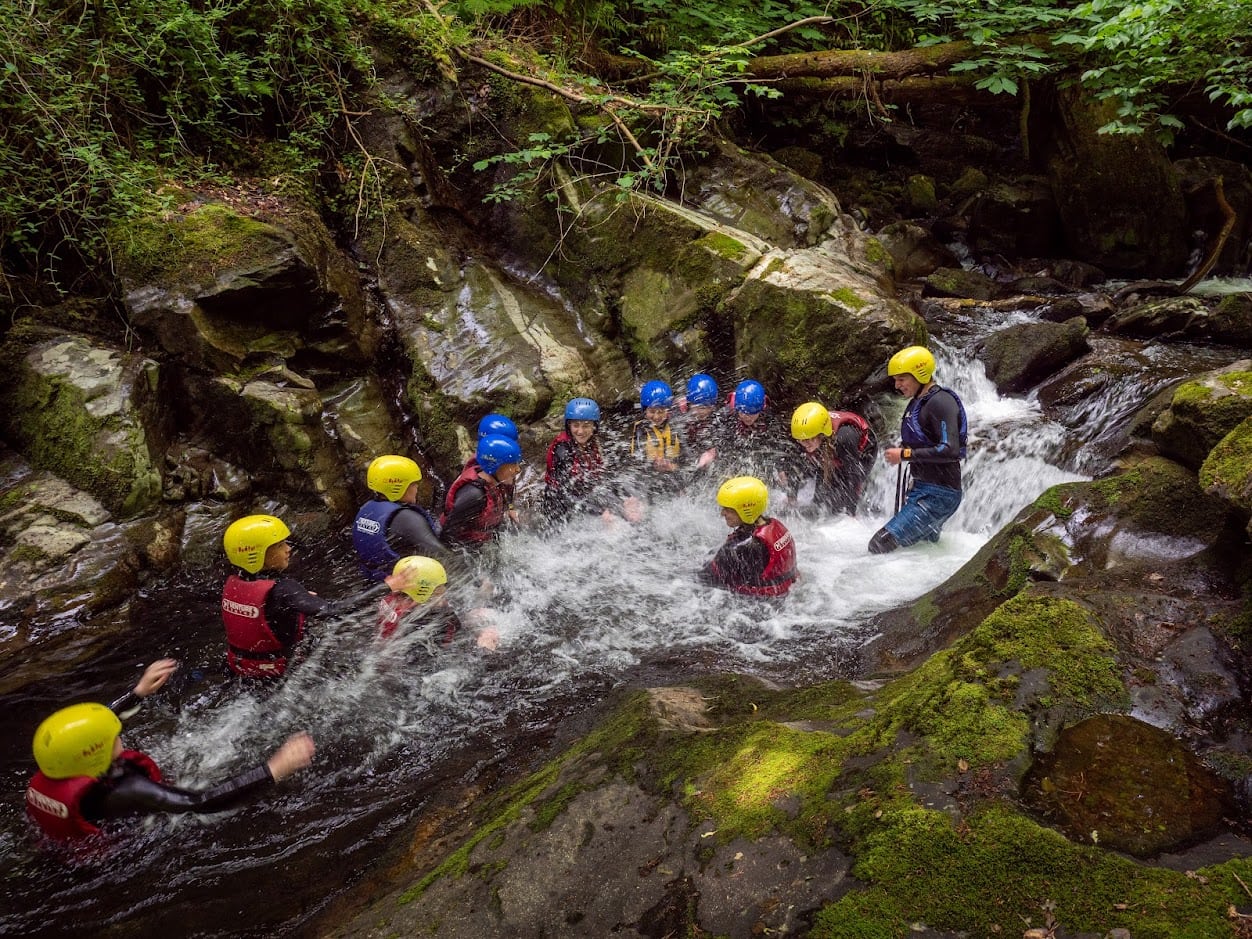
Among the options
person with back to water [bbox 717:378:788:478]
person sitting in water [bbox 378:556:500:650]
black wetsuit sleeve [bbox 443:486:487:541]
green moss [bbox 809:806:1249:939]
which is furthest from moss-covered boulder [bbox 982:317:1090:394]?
green moss [bbox 809:806:1249:939]

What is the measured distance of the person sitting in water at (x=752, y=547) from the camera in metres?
5.53

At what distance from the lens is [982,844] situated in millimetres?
2051

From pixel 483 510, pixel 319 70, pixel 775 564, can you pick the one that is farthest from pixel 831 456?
pixel 319 70

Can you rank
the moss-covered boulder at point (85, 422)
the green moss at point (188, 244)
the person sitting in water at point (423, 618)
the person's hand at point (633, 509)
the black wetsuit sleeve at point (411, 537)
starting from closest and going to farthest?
the black wetsuit sleeve at point (411, 537) < the person sitting in water at point (423, 618) < the moss-covered boulder at point (85, 422) < the green moss at point (188, 244) < the person's hand at point (633, 509)

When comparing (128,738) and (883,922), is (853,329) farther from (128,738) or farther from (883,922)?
(128,738)

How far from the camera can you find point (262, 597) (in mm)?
4578

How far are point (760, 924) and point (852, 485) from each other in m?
6.04

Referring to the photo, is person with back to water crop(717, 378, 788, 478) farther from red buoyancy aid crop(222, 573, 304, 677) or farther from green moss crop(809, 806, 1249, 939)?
green moss crop(809, 806, 1249, 939)

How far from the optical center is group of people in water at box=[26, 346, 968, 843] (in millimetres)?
3518

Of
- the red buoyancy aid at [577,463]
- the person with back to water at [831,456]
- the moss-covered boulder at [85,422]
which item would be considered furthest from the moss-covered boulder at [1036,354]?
the moss-covered boulder at [85,422]

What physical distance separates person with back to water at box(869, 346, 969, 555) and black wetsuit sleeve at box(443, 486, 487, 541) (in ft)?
12.3

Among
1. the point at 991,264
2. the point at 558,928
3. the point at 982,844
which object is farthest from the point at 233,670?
the point at 991,264

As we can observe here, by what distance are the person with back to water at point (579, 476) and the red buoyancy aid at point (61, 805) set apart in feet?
15.6

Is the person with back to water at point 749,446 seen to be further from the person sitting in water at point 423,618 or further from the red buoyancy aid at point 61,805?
the red buoyancy aid at point 61,805
